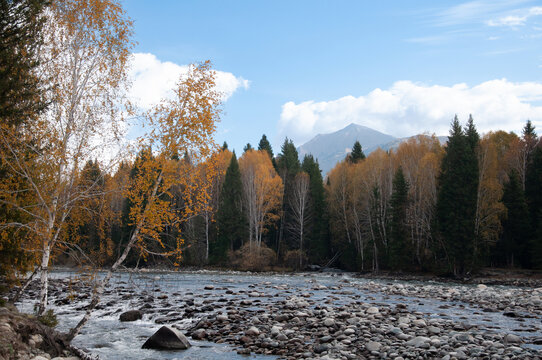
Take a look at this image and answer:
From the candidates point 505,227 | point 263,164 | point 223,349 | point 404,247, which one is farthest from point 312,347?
point 263,164

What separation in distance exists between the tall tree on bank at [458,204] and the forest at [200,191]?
0.13 meters

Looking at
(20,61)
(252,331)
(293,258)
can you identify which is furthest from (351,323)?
(293,258)

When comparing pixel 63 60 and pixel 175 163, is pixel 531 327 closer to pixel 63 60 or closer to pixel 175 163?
pixel 175 163

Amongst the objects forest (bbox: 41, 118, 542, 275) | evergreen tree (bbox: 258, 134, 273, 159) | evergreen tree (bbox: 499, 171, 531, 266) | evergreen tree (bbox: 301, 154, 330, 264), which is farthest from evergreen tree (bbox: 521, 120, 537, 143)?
evergreen tree (bbox: 258, 134, 273, 159)

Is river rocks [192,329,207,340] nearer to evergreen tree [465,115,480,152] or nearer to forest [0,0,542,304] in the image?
forest [0,0,542,304]

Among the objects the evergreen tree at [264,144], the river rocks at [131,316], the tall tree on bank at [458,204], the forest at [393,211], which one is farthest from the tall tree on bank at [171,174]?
the evergreen tree at [264,144]

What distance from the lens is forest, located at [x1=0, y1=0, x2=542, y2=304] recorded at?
9.32 m

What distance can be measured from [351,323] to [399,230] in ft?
94.7

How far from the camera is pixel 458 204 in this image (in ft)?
113

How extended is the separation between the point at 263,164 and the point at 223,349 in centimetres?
4159

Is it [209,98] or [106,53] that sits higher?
[106,53]

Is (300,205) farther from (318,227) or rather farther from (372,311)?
(372,311)

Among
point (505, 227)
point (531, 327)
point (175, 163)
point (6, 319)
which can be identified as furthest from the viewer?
point (505, 227)

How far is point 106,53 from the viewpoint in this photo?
10953mm
